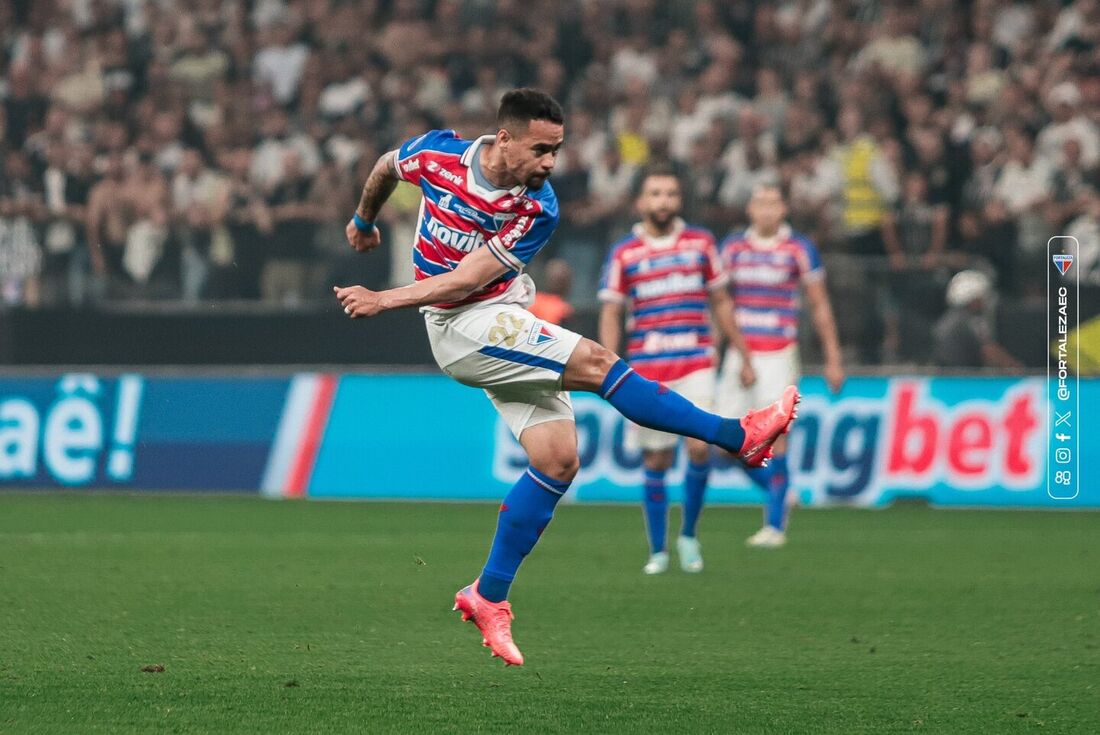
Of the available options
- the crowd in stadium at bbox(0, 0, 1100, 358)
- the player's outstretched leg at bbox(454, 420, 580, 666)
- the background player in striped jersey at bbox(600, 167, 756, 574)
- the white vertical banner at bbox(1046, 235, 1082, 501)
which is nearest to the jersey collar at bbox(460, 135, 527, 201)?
the player's outstretched leg at bbox(454, 420, 580, 666)

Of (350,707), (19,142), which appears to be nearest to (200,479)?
(19,142)

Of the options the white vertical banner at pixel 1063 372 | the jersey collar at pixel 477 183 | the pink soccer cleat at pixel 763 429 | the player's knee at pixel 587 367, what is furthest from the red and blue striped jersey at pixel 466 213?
the white vertical banner at pixel 1063 372

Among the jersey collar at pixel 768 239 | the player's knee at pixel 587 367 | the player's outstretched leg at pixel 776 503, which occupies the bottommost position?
the player's outstretched leg at pixel 776 503

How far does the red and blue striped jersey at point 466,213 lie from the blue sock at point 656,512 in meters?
3.60

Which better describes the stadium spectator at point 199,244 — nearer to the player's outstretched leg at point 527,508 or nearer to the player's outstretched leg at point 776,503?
the player's outstretched leg at point 776,503

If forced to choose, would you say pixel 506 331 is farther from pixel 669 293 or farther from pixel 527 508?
pixel 669 293

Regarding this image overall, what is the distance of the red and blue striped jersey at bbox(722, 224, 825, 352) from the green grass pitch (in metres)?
1.41

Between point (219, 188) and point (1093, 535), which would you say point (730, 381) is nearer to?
point (1093, 535)

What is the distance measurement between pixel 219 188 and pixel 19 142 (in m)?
2.42

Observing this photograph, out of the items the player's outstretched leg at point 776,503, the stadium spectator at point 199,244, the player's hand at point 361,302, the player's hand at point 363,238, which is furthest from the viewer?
the stadium spectator at point 199,244

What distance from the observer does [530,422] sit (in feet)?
22.4

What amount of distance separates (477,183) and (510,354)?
2.10 feet

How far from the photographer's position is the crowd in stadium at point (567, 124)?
15.2 m

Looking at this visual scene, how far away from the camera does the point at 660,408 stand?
6555 millimetres
